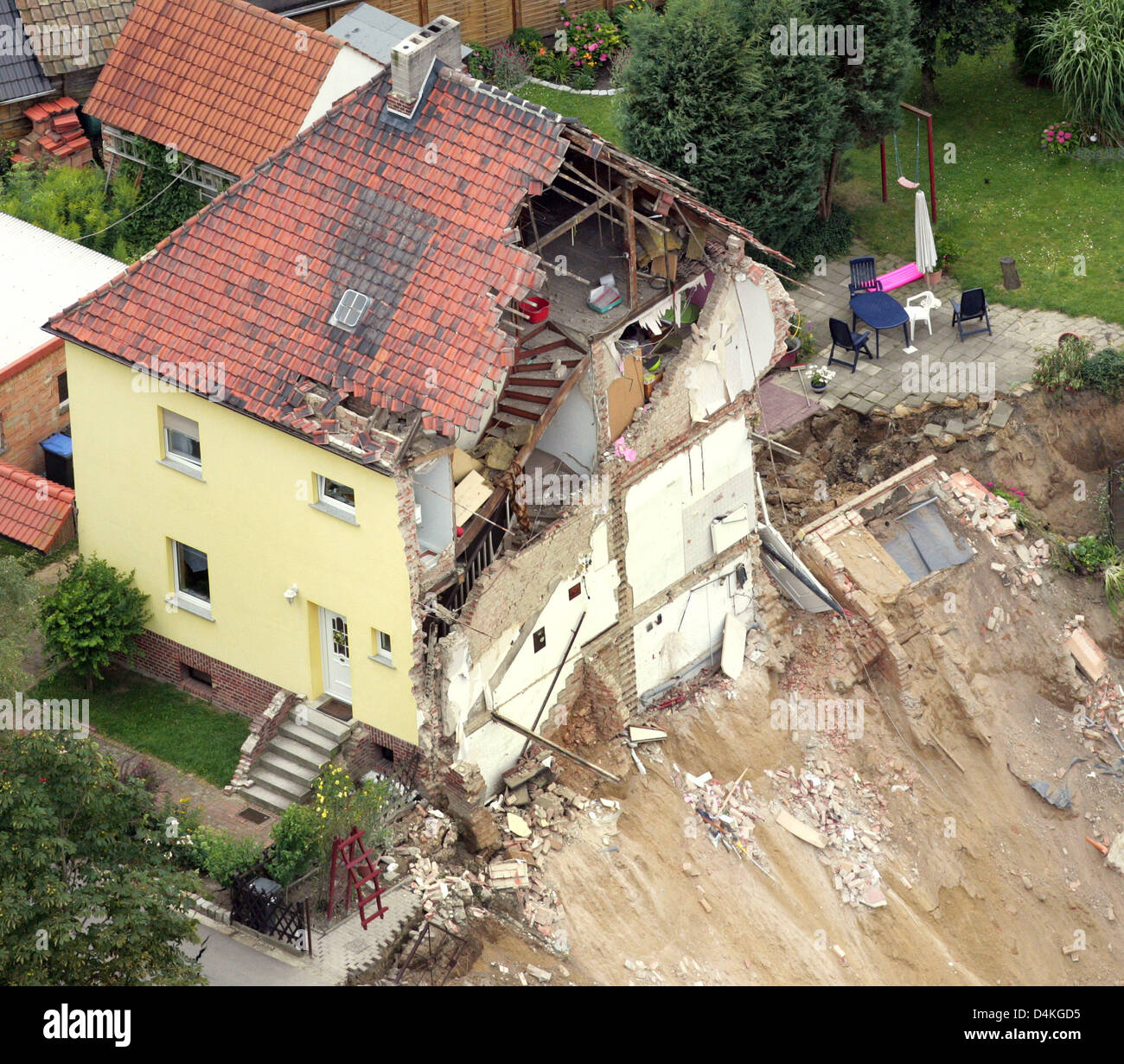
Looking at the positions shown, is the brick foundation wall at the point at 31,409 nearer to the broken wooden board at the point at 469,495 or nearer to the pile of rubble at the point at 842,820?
the broken wooden board at the point at 469,495

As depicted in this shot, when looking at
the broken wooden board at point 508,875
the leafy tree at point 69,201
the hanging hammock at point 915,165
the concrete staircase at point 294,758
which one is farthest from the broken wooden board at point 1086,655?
the leafy tree at point 69,201

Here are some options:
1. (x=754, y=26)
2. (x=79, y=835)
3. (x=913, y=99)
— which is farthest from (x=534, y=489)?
(x=913, y=99)

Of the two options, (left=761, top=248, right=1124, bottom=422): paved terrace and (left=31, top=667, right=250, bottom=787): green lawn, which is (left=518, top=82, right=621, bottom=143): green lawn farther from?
(left=31, top=667, right=250, bottom=787): green lawn

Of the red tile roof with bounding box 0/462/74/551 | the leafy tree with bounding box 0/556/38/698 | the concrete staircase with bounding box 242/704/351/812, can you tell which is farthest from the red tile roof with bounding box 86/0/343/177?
the leafy tree with bounding box 0/556/38/698

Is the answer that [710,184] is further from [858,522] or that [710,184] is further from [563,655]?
[563,655]

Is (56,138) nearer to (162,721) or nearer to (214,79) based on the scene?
(214,79)

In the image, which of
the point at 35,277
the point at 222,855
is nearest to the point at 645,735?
the point at 222,855
